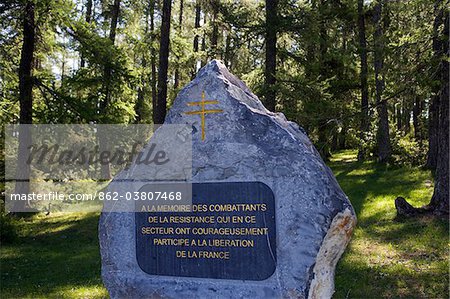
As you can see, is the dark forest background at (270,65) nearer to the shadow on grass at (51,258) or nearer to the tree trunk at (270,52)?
the tree trunk at (270,52)

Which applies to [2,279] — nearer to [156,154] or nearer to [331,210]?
[156,154]

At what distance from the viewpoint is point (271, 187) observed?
469 centimetres

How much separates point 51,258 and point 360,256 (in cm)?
691

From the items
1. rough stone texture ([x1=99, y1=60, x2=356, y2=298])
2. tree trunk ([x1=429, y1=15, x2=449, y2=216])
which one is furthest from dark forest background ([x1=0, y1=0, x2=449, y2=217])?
rough stone texture ([x1=99, y1=60, x2=356, y2=298])

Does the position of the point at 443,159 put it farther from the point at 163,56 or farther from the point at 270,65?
the point at 163,56

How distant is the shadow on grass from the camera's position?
827 cm

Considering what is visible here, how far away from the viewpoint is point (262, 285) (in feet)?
15.3

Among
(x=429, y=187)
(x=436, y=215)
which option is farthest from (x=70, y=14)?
(x=429, y=187)

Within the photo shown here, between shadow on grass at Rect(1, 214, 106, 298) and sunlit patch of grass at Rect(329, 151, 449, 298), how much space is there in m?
4.76

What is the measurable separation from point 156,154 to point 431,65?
7598 millimetres

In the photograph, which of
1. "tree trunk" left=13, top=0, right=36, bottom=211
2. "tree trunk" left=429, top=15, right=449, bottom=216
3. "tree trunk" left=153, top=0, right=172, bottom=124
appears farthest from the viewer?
"tree trunk" left=13, top=0, right=36, bottom=211

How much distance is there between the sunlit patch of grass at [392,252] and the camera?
7273mm

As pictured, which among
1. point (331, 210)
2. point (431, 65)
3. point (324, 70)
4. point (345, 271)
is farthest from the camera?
point (324, 70)

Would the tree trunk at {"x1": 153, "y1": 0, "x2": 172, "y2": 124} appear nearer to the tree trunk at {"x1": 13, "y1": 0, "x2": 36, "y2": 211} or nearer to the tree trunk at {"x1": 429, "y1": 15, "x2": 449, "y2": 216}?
the tree trunk at {"x1": 13, "y1": 0, "x2": 36, "y2": 211}
